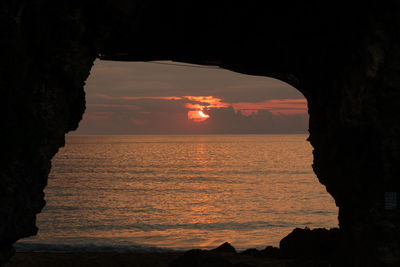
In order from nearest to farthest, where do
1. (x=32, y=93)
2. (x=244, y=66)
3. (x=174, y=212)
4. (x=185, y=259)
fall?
(x=32, y=93) → (x=185, y=259) → (x=244, y=66) → (x=174, y=212)

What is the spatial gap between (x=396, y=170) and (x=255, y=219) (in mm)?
16830

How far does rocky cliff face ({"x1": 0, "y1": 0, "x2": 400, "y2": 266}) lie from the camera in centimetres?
841

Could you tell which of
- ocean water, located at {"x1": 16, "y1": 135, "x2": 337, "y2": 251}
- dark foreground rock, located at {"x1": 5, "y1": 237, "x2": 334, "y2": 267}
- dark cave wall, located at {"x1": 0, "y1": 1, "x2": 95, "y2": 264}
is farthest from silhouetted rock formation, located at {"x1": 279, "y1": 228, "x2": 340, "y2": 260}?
dark cave wall, located at {"x1": 0, "y1": 1, "x2": 95, "y2": 264}

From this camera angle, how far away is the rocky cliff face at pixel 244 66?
27.6 ft

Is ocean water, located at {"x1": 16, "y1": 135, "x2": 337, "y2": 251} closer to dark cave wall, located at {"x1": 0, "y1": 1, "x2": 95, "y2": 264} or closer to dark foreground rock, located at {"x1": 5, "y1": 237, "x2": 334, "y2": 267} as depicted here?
dark foreground rock, located at {"x1": 5, "y1": 237, "x2": 334, "y2": 267}

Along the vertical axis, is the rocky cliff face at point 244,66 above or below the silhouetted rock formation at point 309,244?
above

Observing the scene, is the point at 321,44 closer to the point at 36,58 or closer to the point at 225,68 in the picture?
the point at 225,68

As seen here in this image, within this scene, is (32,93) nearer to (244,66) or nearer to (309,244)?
(244,66)

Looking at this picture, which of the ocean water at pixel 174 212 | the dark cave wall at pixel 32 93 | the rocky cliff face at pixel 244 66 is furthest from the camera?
the ocean water at pixel 174 212

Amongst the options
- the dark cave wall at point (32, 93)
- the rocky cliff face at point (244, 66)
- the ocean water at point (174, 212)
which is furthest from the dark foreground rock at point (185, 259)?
the dark cave wall at point (32, 93)

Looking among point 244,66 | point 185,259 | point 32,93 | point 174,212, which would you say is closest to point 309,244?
point 185,259

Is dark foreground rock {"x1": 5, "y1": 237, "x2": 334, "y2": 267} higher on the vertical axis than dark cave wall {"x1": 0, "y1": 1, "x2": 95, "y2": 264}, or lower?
lower

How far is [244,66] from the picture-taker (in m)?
12.8

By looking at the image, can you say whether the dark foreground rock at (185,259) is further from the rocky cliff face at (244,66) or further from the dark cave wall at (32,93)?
the dark cave wall at (32,93)
